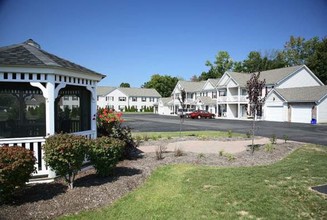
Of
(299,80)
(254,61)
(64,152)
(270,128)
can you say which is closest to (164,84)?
(254,61)

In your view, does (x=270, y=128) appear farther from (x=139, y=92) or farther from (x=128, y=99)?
→ (x=139, y=92)

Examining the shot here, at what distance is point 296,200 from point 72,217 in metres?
5.12

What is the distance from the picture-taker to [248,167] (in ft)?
30.2

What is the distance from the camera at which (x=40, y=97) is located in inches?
576

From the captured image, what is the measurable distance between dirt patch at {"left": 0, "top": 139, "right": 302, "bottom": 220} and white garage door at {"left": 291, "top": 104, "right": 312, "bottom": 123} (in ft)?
96.5

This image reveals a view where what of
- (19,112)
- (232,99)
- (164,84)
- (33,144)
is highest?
(164,84)

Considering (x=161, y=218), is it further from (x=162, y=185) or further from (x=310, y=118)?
(x=310, y=118)

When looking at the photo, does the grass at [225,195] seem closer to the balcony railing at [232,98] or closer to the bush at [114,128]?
the bush at [114,128]

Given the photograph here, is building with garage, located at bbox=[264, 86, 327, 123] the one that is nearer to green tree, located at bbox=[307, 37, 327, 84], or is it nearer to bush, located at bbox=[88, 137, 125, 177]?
green tree, located at bbox=[307, 37, 327, 84]

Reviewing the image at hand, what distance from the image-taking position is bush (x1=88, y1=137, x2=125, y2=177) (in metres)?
7.56

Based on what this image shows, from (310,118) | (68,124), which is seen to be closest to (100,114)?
(68,124)

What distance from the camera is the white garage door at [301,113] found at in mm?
35688

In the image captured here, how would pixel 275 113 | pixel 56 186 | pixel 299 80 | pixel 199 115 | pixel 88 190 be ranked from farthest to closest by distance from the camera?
pixel 199 115 → pixel 299 80 → pixel 275 113 → pixel 56 186 → pixel 88 190

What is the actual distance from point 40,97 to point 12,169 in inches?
396
